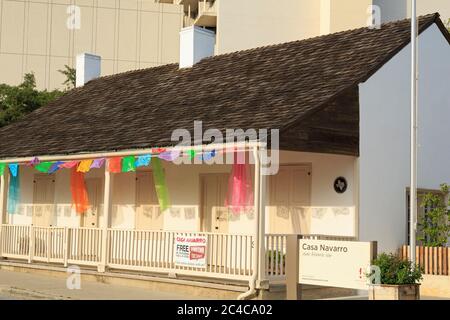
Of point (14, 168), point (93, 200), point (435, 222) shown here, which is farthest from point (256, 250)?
point (93, 200)

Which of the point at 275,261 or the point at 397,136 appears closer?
the point at 275,261

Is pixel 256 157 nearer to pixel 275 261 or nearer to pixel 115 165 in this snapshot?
pixel 275 261

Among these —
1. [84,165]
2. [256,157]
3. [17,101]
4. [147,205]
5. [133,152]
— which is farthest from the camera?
[17,101]

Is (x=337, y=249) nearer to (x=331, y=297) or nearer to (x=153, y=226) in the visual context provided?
(x=331, y=297)

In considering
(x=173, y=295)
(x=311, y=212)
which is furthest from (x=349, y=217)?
(x=173, y=295)

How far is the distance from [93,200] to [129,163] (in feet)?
18.3

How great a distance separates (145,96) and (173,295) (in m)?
7.78

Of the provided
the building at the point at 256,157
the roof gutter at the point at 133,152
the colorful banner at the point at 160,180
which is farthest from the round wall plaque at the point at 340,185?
the colorful banner at the point at 160,180

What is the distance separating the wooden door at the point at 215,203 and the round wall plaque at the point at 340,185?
9.50 ft

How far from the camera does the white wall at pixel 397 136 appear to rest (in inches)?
637

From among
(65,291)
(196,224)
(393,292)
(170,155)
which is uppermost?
(170,155)

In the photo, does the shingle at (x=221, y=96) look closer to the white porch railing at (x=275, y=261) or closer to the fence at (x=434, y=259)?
the white porch railing at (x=275, y=261)

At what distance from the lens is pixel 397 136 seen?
16906mm

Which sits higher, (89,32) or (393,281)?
(89,32)
